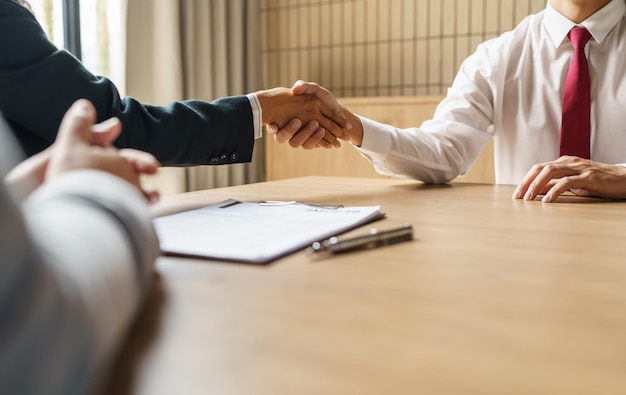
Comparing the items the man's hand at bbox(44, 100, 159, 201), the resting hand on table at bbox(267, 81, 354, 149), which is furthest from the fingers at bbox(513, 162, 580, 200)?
the man's hand at bbox(44, 100, 159, 201)

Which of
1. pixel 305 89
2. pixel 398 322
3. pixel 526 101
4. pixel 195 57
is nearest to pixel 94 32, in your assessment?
pixel 195 57

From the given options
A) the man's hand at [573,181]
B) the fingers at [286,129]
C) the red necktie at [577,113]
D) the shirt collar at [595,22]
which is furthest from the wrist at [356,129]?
the shirt collar at [595,22]

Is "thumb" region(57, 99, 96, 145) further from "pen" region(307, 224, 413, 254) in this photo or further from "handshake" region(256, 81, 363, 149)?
"handshake" region(256, 81, 363, 149)

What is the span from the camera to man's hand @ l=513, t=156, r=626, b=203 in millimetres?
1146

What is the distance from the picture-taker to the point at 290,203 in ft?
3.39

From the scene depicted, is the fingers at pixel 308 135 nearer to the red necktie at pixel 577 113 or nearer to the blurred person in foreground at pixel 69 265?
the red necktie at pixel 577 113

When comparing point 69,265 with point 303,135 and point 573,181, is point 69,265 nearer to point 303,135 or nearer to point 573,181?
point 573,181

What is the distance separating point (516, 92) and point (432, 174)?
0.48 metres

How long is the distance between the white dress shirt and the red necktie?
91 mm

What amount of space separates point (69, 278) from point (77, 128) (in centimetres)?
22

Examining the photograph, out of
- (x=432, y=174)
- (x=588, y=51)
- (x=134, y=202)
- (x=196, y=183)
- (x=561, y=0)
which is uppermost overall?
(x=561, y=0)

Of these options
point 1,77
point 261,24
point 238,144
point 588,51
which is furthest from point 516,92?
point 261,24

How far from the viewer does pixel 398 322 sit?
441mm

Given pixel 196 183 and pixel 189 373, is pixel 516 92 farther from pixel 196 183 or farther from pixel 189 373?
pixel 196 183
